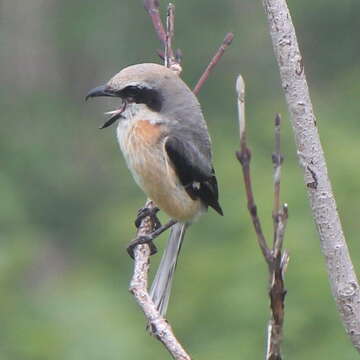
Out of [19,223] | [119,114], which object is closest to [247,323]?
[119,114]

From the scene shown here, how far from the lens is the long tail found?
3971 millimetres

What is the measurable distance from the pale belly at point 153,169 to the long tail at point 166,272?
0.65 ft

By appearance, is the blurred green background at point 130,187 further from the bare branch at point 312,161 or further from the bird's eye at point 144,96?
the bare branch at point 312,161

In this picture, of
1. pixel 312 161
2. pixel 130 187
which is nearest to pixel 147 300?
pixel 312 161

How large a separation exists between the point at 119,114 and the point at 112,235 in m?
4.24

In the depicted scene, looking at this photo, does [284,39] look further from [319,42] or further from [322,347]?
[319,42]

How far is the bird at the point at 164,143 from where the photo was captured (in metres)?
3.89

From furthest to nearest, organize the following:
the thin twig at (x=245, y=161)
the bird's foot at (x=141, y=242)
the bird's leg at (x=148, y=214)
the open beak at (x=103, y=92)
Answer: the bird's leg at (x=148, y=214) → the bird's foot at (x=141, y=242) → the open beak at (x=103, y=92) → the thin twig at (x=245, y=161)

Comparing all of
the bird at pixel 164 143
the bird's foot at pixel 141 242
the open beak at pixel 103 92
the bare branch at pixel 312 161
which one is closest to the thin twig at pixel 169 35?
the bird at pixel 164 143

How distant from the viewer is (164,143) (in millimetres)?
3975

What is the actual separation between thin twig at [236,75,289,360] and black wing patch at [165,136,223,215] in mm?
1697

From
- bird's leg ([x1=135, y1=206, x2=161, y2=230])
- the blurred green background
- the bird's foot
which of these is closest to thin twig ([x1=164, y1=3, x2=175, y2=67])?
bird's leg ([x1=135, y1=206, x2=161, y2=230])

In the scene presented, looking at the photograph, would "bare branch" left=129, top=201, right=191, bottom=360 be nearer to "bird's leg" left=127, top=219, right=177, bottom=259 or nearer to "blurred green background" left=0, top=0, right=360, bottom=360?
"bird's leg" left=127, top=219, right=177, bottom=259

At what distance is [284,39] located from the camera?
281 centimetres
